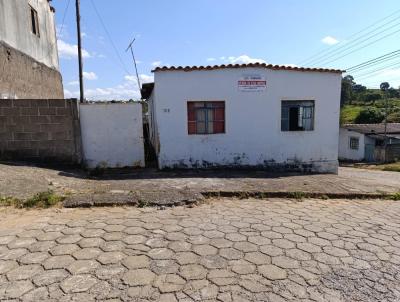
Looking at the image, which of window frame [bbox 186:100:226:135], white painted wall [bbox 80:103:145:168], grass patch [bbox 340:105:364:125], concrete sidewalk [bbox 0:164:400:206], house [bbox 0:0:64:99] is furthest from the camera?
grass patch [bbox 340:105:364:125]

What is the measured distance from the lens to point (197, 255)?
355 cm

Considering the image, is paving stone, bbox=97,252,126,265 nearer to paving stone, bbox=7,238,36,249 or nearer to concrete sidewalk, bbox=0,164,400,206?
paving stone, bbox=7,238,36,249

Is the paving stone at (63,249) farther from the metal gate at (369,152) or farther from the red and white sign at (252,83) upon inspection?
the metal gate at (369,152)

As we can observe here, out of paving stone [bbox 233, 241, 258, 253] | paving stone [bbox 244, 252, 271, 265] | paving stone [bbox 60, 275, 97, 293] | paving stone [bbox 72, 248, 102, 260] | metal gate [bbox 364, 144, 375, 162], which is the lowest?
metal gate [bbox 364, 144, 375, 162]

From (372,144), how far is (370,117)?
17349 millimetres

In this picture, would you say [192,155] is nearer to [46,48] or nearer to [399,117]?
[46,48]

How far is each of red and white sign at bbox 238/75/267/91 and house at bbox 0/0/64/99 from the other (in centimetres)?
739

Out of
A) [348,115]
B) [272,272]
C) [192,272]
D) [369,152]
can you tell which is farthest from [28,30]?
[348,115]

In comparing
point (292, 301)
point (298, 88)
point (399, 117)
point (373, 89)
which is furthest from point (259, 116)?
point (373, 89)

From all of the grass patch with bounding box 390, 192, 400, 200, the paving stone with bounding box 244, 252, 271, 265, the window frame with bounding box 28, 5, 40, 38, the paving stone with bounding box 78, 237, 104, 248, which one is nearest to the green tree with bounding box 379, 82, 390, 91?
the grass patch with bounding box 390, 192, 400, 200

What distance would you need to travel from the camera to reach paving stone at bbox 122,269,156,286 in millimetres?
2939

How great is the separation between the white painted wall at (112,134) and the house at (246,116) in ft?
2.20

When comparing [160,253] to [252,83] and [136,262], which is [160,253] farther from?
[252,83]

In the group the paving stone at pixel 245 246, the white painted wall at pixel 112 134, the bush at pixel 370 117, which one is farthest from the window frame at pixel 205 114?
the bush at pixel 370 117
